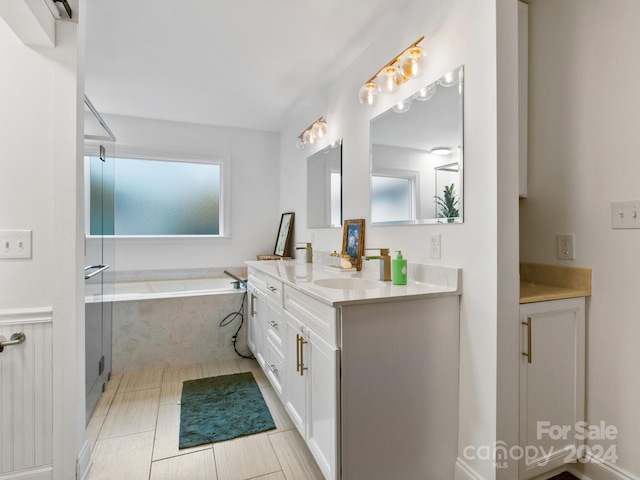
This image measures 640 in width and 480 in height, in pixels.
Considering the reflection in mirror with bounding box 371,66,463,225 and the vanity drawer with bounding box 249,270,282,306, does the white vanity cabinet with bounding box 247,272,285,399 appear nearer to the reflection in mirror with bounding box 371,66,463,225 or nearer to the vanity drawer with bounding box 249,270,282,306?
the vanity drawer with bounding box 249,270,282,306

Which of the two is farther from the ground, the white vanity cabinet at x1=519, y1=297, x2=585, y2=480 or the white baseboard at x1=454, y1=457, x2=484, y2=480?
the white vanity cabinet at x1=519, y1=297, x2=585, y2=480

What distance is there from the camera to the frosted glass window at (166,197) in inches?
138

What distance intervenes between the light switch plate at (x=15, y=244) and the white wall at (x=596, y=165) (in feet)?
7.98

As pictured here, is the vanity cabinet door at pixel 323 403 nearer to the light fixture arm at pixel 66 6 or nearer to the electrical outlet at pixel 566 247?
the electrical outlet at pixel 566 247

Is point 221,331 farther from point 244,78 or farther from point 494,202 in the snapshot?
point 494,202

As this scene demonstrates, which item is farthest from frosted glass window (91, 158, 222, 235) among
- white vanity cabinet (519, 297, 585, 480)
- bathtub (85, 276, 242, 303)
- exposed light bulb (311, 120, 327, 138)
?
white vanity cabinet (519, 297, 585, 480)

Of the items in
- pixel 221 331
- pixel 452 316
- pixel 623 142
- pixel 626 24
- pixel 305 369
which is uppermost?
pixel 626 24

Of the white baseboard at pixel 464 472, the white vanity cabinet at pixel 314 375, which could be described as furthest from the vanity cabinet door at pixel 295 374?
the white baseboard at pixel 464 472

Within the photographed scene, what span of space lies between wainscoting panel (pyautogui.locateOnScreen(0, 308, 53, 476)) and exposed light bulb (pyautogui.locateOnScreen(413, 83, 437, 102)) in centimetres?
203

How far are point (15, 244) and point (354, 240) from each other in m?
1.78

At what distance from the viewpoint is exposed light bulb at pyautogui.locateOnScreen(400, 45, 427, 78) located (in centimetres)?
164

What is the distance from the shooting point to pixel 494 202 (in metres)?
1.31

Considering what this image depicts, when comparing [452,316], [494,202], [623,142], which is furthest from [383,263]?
[623,142]

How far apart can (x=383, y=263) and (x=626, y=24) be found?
143 centimetres
